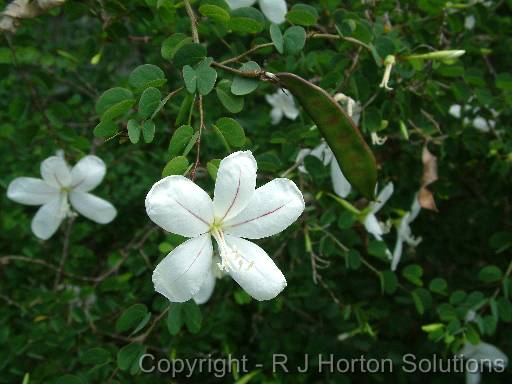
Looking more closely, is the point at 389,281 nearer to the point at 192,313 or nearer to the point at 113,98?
the point at 192,313

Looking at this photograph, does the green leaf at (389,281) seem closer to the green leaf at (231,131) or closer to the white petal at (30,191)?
the green leaf at (231,131)

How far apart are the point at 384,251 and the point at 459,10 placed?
2.45 feet

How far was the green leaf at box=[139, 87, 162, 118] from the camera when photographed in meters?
0.96

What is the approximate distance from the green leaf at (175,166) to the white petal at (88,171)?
2.36ft

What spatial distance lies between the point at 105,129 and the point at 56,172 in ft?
2.08

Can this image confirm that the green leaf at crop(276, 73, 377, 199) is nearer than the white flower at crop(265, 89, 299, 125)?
Yes

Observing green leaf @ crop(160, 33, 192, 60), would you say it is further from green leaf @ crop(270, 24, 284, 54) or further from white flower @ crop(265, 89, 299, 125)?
white flower @ crop(265, 89, 299, 125)

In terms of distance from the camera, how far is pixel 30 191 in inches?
62.9

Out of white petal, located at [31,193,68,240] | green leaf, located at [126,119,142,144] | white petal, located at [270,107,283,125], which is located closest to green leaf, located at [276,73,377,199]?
green leaf, located at [126,119,142,144]

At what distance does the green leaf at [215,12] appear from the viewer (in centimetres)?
108

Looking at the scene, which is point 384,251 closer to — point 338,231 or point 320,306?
point 338,231

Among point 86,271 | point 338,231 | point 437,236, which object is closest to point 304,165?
point 338,231

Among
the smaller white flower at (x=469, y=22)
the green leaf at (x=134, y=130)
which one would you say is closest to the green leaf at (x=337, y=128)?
the green leaf at (x=134, y=130)

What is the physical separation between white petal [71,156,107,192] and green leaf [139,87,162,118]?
635 millimetres
